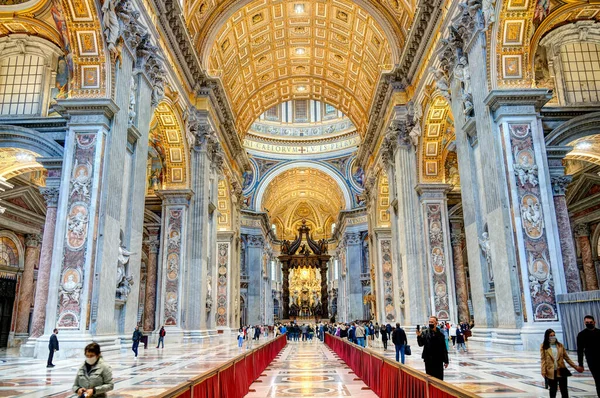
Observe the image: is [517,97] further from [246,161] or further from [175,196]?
[246,161]

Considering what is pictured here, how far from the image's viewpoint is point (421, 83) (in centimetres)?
1742

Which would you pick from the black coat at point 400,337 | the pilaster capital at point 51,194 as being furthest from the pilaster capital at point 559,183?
the pilaster capital at point 51,194

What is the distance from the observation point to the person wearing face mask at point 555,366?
464 cm

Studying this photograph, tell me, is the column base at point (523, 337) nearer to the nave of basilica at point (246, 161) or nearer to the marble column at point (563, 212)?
the nave of basilica at point (246, 161)

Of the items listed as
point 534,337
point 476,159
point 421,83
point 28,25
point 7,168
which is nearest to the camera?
point 534,337

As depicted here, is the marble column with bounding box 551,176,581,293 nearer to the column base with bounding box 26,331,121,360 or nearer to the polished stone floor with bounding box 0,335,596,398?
the polished stone floor with bounding box 0,335,596,398

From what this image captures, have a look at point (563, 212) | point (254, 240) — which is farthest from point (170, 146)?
point (254, 240)

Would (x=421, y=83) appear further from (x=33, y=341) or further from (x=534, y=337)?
(x=33, y=341)

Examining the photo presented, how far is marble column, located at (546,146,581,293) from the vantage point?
11.1m

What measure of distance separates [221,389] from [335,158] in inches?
1571

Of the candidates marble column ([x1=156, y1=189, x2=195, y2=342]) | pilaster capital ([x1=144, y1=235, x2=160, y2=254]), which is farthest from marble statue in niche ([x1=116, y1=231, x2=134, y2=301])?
pilaster capital ([x1=144, y1=235, x2=160, y2=254])

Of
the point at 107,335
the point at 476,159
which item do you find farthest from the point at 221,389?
the point at 476,159

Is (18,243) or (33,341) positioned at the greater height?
(18,243)

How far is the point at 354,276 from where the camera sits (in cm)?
4316
